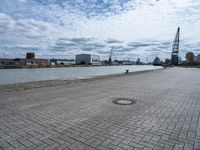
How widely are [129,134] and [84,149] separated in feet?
3.70

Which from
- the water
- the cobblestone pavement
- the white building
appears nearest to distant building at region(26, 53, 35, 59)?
the white building

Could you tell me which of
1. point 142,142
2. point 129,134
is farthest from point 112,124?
point 142,142

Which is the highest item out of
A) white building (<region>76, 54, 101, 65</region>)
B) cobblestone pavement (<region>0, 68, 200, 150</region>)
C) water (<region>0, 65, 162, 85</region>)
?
white building (<region>76, 54, 101, 65</region>)

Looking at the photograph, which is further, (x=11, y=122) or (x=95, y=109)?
(x=95, y=109)

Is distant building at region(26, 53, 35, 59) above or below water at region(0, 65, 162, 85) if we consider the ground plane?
above

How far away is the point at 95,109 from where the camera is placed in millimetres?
5582

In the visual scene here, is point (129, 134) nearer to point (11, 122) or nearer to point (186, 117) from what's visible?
point (186, 117)

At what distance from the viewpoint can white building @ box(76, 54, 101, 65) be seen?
15375 cm

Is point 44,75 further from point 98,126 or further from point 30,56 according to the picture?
point 30,56

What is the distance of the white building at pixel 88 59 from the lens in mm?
153750

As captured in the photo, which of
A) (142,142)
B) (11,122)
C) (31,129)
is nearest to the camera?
(142,142)

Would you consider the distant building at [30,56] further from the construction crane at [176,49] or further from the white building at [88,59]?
the construction crane at [176,49]

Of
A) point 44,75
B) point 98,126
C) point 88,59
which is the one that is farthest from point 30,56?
point 98,126

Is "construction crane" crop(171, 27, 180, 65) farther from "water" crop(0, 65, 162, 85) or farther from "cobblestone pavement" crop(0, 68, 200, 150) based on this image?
"cobblestone pavement" crop(0, 68, 200, 150)
